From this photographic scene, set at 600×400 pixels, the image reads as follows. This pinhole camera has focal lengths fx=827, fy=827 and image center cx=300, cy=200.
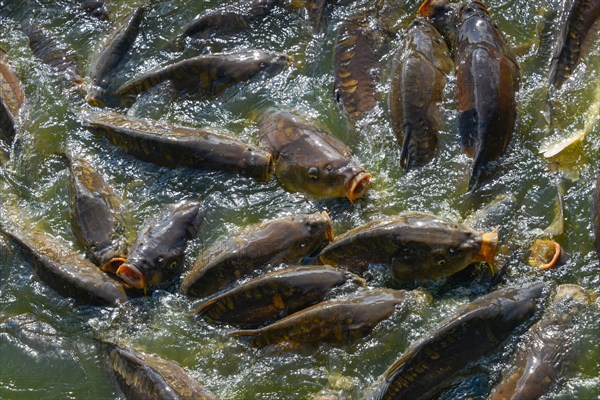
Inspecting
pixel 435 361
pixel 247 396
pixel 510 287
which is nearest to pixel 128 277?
pixel 247 396

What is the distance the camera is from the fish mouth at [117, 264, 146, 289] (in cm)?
564

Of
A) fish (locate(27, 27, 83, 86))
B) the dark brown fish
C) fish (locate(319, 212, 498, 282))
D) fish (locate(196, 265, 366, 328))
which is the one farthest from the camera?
fish (locate(27, 27, 83, 86))

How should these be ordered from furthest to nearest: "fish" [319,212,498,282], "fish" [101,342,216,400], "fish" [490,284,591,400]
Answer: "fish" [319,212,498,282] → "fish" [101,342,216,400] → "fish" [490,284,591,400]

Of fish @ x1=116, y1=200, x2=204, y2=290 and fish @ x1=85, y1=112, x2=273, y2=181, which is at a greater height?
fish @ x1=85, y1=112, x2=273, y2=181

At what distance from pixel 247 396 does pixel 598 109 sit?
10.4 ft

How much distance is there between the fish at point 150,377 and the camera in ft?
16.1

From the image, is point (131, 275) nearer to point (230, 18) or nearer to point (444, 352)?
point (444, 352)

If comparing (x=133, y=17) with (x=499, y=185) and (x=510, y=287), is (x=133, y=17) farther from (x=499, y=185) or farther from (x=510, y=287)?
(x=510, y=287)

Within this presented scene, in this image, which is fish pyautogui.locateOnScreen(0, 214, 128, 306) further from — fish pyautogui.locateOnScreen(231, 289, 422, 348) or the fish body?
the fish body

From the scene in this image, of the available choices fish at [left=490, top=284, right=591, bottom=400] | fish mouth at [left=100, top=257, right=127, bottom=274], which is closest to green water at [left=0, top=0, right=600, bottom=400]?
fish at [left=490, top=284, right=591, bottom=400]

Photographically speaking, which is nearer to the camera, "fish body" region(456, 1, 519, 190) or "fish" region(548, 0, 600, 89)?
"fish body" region(456, 1, 519, 190)

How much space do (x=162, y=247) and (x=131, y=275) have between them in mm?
298

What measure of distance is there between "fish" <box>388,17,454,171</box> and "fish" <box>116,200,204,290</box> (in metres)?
1.61

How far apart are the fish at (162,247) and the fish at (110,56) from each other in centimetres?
167
